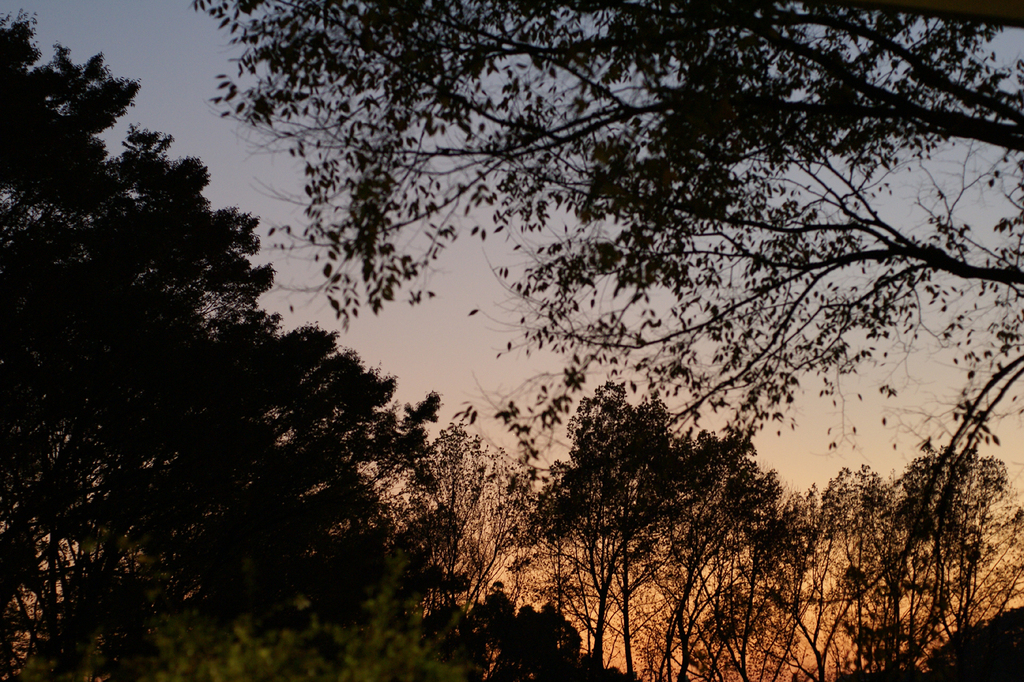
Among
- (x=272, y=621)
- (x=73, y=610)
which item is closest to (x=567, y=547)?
(x=272, y=621)

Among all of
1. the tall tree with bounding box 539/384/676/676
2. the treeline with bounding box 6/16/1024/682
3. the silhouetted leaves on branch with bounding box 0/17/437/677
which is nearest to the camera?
the treeline with bounding box 6/16/1024/682

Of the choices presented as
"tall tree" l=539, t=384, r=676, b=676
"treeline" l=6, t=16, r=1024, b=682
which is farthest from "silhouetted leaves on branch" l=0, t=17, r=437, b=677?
"tall tree" l=539, t=384, r=676, b=676

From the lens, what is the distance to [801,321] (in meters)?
8.60

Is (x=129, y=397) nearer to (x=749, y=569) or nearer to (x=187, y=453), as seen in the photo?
(x=187, y=453)

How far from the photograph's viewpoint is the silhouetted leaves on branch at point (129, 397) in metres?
10.9

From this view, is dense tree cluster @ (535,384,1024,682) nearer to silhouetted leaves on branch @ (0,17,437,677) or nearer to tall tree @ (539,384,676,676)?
tall tree @ (539,384,676,676)

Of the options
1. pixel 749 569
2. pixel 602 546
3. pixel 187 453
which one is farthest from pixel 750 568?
pixel 187 453

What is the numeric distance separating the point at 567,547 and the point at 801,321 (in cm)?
2112

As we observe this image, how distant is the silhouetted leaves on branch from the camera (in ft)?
35.9

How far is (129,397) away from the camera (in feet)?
39.7

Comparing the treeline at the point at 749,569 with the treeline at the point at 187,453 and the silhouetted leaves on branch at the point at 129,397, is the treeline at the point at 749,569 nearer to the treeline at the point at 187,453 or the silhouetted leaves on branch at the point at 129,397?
the treeline at the point at 187,453

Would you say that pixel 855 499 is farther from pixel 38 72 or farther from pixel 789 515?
pixel 38 72

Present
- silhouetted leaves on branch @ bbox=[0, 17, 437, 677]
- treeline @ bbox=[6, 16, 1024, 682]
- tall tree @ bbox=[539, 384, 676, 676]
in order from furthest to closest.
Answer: tall tree @ bbox=[539, 384, 676, 676], silhouetted leaves on branch @ bbox=[0, 17, 437, 677], treeline @ bbox=[6, 16, 1024, 682]

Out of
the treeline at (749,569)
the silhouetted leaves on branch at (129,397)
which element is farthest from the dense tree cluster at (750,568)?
the silhouetted leaves on branch at (129,397)
